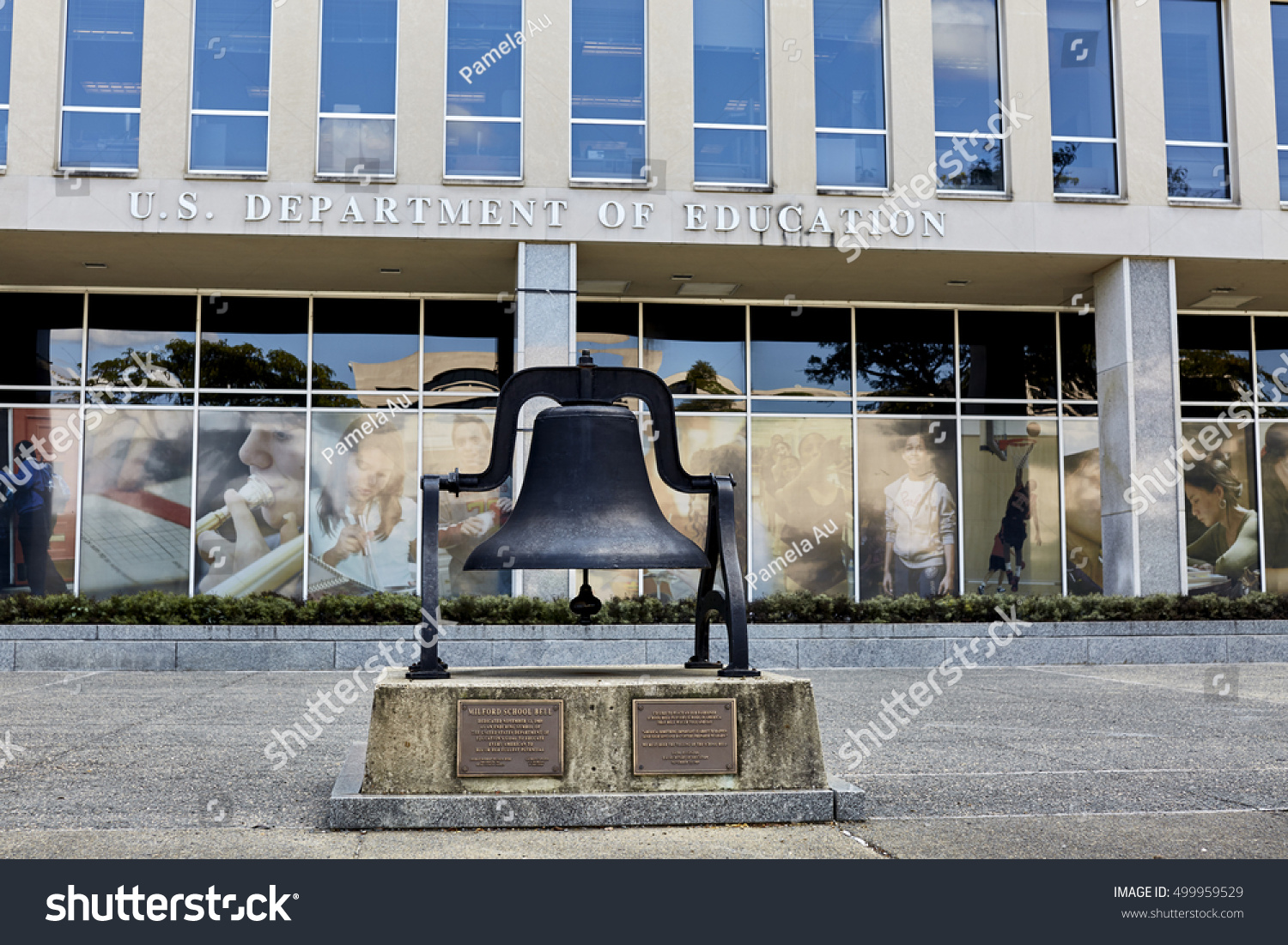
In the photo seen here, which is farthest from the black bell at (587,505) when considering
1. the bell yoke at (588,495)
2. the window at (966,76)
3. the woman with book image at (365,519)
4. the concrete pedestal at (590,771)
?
the window at (966,76)

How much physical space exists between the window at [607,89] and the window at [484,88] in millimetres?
789

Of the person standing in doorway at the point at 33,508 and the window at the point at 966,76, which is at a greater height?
the window at the point at 966,76

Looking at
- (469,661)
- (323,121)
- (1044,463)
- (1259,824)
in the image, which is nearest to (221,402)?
(323,121)

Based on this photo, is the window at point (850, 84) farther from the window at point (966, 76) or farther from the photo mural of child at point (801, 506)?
the photo mural of child at point (801, 506)

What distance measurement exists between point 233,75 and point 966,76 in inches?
449

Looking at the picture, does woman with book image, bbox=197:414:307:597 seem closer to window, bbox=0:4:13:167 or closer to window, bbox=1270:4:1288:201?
window, bbox=0:4:13:167

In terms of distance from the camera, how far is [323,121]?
57.8ft

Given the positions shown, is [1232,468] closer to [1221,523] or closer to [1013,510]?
[1221,523]

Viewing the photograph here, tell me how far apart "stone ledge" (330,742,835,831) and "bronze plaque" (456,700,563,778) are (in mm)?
119

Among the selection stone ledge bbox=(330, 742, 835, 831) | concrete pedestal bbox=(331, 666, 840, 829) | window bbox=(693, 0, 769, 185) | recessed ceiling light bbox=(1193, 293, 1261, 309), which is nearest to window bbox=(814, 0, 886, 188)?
window bbox=(693, 0, 769, 185)

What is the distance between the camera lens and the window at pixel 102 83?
17297 mm

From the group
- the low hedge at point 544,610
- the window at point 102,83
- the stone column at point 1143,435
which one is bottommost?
the low hedge at point 544,610

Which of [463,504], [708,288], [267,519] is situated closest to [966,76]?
[708,288]

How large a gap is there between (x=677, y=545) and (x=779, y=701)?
85cm
